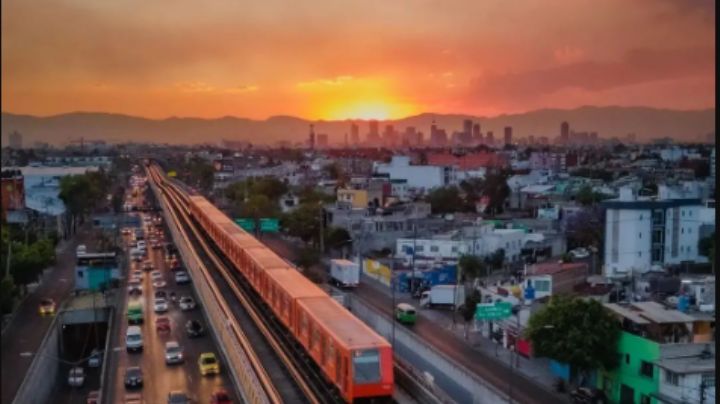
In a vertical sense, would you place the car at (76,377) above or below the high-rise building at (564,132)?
below

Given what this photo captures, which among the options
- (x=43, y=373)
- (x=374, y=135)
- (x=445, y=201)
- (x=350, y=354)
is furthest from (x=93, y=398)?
(x=374, y=135)

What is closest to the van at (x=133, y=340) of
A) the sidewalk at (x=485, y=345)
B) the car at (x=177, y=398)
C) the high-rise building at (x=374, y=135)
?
the car at (x=177, y=398)

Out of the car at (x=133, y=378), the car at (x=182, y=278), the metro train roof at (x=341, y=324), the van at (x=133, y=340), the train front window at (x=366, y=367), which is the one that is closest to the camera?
the train front window at (x=366, y=367)

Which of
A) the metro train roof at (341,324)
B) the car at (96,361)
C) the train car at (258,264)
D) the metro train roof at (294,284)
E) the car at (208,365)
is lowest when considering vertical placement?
the car at (96,361)

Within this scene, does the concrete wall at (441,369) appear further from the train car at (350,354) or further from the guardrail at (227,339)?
the guardrail at (227,339)

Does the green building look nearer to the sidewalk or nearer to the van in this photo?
the sidewalk

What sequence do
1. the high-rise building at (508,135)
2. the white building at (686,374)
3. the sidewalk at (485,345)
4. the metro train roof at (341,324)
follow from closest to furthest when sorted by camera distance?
the metro train roof at (341,324)
the white building at (686,374)
the sidewalk at (485,345)
the high-rise building at (508,135)

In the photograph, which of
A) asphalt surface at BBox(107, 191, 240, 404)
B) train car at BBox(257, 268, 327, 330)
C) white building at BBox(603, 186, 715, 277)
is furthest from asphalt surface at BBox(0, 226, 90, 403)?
white building at BBox(603, 186, 715, 277)

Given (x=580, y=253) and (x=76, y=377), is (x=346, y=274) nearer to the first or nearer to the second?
(x=580, y=253)
